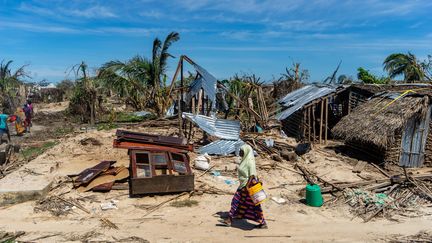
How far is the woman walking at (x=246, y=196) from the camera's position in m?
6.04

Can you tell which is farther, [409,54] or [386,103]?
[409,54]

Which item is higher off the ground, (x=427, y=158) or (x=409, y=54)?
(x=409, y=54)

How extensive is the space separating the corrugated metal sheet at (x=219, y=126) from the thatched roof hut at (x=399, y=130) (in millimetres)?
3610

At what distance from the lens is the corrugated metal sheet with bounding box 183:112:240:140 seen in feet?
38.0

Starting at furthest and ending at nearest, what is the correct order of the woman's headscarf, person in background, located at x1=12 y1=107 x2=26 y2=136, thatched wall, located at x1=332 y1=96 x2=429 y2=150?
person in background, located at x1=12 y1=107 x2=26 y2=136 < thatched wall, located at x1=332 y1=96 x2=429 y2=150 < the woman's headscarf

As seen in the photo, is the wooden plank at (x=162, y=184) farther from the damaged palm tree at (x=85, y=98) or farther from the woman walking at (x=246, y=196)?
the damaged palm tree at (x=85, y=98)

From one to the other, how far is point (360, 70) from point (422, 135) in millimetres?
16098

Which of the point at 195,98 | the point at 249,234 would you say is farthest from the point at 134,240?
the point at 195,98

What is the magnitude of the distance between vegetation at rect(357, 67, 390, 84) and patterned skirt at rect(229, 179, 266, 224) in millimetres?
19489

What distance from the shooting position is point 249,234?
6.03 metres

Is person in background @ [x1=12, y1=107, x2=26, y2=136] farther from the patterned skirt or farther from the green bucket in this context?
the green bucket

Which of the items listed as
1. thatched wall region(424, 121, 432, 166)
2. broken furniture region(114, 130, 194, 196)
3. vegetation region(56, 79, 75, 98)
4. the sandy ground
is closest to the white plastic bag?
the sandy ground

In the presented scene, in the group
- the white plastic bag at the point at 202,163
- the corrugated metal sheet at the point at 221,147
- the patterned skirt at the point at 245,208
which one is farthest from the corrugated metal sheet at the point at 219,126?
the patterned skirt at the point at 245,208

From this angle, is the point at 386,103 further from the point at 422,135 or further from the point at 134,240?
the point at 134,240
